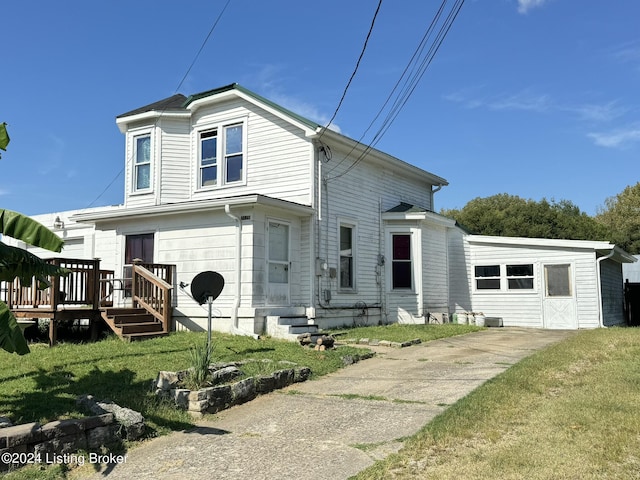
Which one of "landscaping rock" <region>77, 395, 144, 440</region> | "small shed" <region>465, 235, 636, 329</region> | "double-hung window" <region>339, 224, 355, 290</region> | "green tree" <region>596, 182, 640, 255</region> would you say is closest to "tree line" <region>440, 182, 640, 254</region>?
"green tree" <region>596, 182, 640, 255</region>

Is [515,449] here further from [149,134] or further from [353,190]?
[149,134]

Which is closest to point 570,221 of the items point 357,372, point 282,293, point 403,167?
point 403,167

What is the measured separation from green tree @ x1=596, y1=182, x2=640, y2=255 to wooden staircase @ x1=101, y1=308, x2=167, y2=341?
143 ft

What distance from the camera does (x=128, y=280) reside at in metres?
15.5

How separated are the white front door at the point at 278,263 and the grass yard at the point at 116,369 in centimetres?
159

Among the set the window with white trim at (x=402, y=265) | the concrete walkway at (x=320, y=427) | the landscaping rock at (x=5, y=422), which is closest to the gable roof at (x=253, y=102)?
the window with white trim at (x=402, y=265)

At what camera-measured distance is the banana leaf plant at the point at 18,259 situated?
5.13 m

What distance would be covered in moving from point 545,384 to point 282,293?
25.8 ft

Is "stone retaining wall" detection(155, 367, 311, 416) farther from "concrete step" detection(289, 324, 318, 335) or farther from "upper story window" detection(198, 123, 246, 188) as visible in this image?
"upper story window" detection(198, 123, 246, 188)

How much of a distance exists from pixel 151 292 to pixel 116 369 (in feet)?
15.9

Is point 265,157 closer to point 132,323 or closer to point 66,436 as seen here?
point 132,323

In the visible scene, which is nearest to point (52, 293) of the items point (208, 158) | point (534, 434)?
point (208, 158)

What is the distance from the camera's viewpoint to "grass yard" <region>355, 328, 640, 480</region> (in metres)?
4.41

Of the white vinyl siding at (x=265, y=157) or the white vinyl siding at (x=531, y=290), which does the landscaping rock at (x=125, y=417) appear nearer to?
the white vinyl siding at (x=265, y=157)
